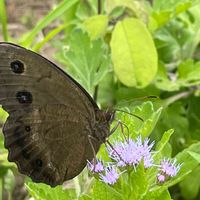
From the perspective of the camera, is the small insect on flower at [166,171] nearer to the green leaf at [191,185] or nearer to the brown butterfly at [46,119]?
the brown butterfly at [46,119]

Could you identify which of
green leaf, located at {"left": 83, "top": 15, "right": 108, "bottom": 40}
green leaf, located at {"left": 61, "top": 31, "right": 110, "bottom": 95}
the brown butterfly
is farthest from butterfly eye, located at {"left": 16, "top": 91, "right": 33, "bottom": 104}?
green leaf, located at {"left": 83, "top": 15, "right": 108, "bottom": 40}

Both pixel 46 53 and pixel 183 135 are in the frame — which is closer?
pixel 183 135

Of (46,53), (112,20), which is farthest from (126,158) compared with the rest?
(46,53)

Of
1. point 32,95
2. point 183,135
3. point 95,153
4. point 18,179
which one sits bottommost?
point 18,179

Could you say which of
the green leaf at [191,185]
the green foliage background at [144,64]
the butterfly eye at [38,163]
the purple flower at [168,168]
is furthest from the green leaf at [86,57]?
the purple flower at [168,168]

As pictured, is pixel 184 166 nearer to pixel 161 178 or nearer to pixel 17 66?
pixel 161 178

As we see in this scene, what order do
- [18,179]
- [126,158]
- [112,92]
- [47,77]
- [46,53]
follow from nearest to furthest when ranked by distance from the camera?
[126,158] → [47,77] → [112,92] → [18,179] → [46,53]

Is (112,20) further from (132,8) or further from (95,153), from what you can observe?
(95,153)
